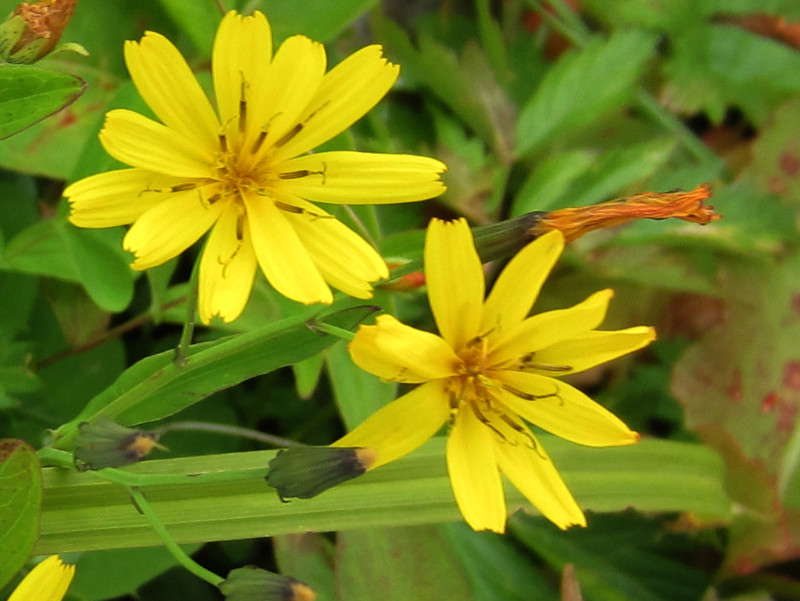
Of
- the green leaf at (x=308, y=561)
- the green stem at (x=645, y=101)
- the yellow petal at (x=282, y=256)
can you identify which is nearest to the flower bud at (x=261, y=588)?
the yellow petal at (x=282, y=256)

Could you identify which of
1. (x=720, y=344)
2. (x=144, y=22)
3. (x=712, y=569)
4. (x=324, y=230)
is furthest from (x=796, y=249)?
(x=144, y=22)

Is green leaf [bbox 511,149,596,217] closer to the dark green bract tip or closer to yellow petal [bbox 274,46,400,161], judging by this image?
yellow petal [bbox 274,46,400,161]

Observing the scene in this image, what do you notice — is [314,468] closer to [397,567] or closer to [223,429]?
[223,429]

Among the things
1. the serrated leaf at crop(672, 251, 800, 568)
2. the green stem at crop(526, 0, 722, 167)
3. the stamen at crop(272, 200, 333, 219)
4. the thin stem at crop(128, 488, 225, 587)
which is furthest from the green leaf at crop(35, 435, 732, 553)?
the green stem at crop(526, 0, 722, 167)

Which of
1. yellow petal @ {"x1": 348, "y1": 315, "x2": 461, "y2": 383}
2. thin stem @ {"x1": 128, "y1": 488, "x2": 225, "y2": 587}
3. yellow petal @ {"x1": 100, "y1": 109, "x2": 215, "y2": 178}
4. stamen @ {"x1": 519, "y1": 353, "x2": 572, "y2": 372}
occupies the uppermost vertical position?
yellow petal @ {"x1": 100, "y1": 109, "x2": 215, "y2": 178}

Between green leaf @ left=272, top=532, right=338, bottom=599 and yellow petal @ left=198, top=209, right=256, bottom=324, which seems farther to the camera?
green leaf @ left=272, top=532, right=338, bottom=599

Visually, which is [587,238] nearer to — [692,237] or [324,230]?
[692,237]

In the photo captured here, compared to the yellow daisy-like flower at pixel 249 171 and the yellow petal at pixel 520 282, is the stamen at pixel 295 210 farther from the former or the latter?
the yellow petal at pixel 520 282
